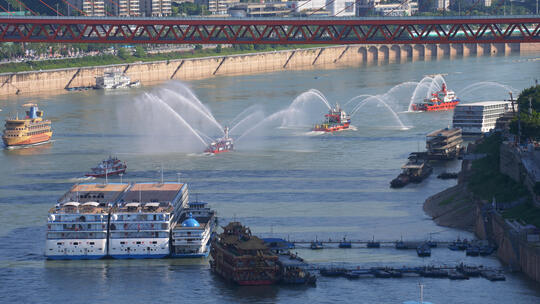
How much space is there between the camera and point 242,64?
134 metres

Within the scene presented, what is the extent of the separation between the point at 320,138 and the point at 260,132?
3.96 meters

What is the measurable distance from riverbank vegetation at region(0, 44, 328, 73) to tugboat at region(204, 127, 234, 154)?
155 feet

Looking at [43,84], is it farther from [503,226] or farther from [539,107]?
[503,226]

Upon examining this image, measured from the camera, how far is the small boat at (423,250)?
43.0 metres

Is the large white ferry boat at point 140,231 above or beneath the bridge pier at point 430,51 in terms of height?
beneath

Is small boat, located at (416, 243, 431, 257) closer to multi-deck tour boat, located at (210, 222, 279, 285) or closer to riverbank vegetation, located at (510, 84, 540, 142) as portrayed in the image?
multi-deck tour boat, located at (210, 222, 279, 285)

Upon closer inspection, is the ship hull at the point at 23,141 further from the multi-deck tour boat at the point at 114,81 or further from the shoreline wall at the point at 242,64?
the multi-deck tour boat at the point at 114,81

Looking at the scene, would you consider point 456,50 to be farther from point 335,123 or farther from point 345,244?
point 345,244

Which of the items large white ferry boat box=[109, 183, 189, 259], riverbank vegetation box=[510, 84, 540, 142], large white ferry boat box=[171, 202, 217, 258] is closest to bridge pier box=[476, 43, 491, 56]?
riverbank vegetation box=[510, 84, 540, 142]

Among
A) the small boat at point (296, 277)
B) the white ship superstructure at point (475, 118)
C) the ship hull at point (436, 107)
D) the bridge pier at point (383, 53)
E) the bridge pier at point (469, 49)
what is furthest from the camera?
the bridge pier at point (469, 49)

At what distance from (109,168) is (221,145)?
8999 mm

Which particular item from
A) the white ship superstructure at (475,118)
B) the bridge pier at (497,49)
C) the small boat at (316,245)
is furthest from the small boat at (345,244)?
the bridge pier at (497,49)

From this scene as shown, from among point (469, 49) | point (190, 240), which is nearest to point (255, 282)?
point (190, 240)

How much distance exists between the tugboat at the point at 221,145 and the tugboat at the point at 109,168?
6974mm
